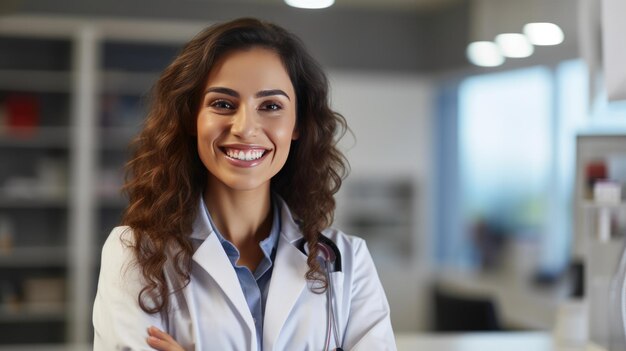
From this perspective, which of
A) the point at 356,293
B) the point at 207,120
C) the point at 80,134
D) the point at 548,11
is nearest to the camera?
the point at 207,120

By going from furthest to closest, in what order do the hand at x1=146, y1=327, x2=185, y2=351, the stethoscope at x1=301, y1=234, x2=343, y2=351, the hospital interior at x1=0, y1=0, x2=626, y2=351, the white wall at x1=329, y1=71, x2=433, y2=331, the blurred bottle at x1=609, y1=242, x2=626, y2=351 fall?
the white wall at x1=329, y1=71, x2=433, y2=331 < the hospital interior at x1=0, y1=0, x2=626, y2=351 < the blurred bottle at x1=609, y1=242, x2=626, y2=351 < the stethoscope at x1=301, y1=234, x2=343, y2=351 < the hand at x1=146, y1=327, x2=185, y2=351

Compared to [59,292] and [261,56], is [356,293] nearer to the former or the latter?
[261,56]

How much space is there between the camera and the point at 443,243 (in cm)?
696

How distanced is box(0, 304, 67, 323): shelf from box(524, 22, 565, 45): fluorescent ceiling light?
3.61 m

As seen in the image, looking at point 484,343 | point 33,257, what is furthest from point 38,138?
point 484,343

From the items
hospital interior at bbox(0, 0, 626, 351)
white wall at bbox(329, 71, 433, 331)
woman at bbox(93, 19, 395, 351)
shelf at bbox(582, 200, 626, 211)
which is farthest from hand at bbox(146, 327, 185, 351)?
white wall at bbox(329, 71, 433, 331)

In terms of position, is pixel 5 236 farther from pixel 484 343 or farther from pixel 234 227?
pixel 234 227

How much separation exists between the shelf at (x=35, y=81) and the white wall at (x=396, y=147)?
192 centimetres

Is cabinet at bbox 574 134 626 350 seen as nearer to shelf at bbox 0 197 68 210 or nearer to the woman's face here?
the woman's face

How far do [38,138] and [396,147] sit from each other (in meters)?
2.57

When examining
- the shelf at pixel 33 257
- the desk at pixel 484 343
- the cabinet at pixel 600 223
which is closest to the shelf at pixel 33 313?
the shelf at pixel 33 257

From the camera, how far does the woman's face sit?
1534mm

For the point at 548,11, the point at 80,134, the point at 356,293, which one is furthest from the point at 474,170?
the point at 356,293

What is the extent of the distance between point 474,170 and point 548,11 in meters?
3.34
